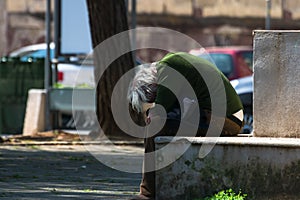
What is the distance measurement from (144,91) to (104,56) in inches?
233

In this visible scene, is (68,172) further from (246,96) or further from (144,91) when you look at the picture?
(246,96)

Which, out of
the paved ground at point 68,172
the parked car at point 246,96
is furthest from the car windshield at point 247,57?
the paved ground at point 68,172

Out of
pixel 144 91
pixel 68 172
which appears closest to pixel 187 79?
pixel 144 91

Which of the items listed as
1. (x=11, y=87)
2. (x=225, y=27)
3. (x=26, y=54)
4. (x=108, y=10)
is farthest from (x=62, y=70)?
(x=225, y=27)

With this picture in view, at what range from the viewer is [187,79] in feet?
26.8

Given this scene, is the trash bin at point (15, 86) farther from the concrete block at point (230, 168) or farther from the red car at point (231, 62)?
the concrete block at point (230, 168)

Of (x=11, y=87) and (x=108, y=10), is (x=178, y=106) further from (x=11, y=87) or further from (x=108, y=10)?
(x=11, y=87)

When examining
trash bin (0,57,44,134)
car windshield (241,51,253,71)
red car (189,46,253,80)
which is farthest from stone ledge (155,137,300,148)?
car windshield (241,51,253,71)

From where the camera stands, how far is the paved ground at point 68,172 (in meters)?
8.80

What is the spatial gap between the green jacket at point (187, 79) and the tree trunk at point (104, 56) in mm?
5402

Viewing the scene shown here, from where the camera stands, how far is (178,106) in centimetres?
821

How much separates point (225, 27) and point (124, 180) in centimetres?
2508

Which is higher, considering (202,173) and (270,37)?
(270,37)

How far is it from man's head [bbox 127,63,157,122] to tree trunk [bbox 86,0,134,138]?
5649mm
